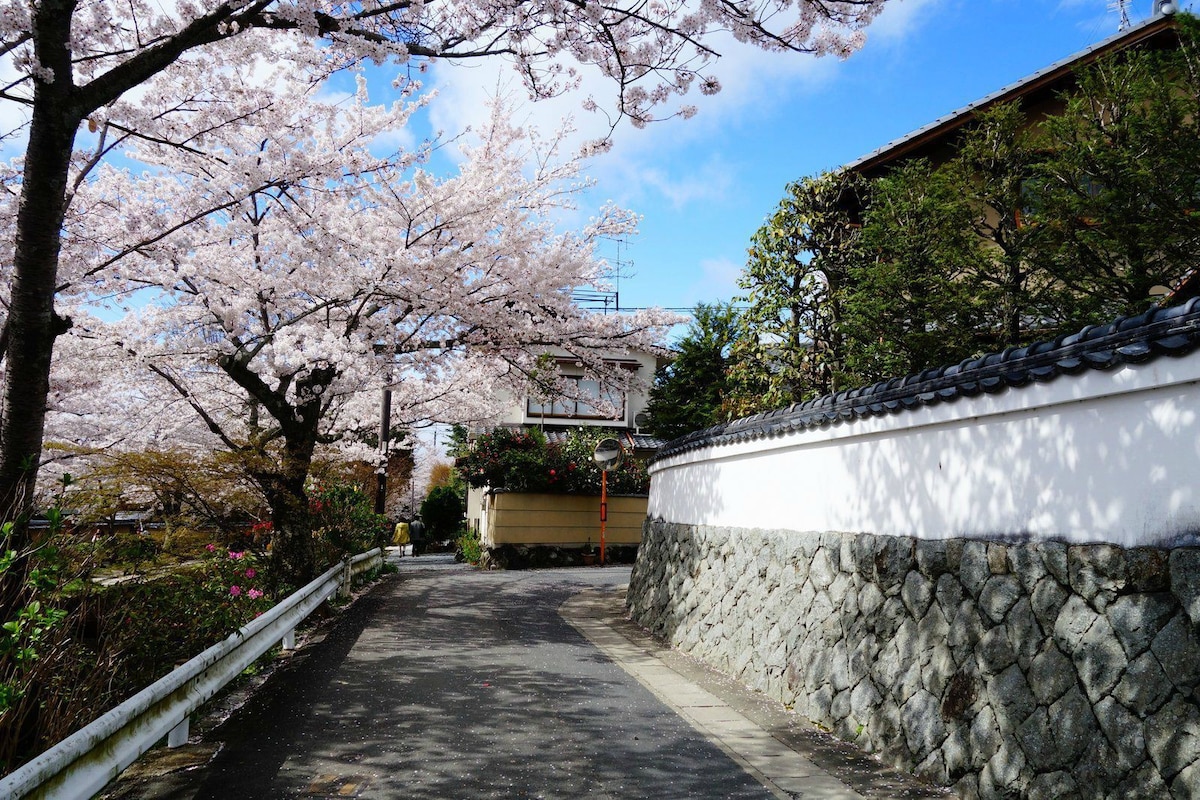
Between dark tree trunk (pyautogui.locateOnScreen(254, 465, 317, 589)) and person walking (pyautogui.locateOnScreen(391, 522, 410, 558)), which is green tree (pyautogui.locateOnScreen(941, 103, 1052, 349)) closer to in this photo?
dark tree trunk (pyautogui.locateOnScreen(254, 465, 317, 589))

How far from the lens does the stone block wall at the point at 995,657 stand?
3789 millimetres

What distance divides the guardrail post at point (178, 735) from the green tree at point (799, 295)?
9.54 meters

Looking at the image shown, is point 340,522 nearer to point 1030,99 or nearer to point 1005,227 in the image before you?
point 1005,227

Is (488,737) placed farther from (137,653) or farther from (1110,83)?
(1110,83)

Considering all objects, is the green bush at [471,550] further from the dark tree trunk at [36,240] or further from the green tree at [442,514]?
the dark tree trunk at [36,240]

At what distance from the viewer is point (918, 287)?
11844 mm

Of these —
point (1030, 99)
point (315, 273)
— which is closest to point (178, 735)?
point (315, 273)

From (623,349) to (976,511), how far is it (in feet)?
36.9

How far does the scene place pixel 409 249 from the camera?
1213 centimetres

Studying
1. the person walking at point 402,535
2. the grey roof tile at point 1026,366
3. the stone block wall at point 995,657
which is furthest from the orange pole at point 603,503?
the grey roof tile at point 1026,366

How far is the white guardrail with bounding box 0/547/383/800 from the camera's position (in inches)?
134

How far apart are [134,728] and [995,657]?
15.9 feet

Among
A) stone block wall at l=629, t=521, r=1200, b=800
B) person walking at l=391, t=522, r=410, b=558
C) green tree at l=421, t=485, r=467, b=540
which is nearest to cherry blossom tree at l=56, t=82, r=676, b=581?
stone block wall at l=629, t=521, r=1200, b=800

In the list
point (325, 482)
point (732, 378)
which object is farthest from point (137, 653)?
point (732, 378)
